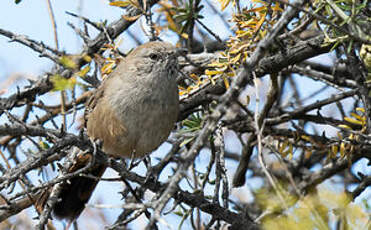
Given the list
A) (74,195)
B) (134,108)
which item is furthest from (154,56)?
(74,195)

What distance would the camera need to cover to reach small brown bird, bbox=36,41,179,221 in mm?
4609

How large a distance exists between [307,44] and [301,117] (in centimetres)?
87

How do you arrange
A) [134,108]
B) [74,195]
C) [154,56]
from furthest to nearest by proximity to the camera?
[74,195], [154,56], [134,108]

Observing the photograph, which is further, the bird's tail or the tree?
the bird's tail

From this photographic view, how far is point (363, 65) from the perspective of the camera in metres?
4.05

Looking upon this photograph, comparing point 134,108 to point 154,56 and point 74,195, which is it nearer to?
point 154,56

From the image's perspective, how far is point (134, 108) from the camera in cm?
459

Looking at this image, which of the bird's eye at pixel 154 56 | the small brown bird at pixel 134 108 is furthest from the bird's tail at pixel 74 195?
the bird's eye at pixel 154 56

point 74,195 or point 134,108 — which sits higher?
point 134,108

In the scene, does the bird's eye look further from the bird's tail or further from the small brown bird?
the bird's tail

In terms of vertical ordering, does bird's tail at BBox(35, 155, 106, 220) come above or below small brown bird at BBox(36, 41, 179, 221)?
below

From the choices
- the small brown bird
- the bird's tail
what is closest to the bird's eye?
the small brown bird

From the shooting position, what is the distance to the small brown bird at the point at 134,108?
15.1ft

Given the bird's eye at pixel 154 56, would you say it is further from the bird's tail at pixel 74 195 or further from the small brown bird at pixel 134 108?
the bird's tail at pixel 74 195
